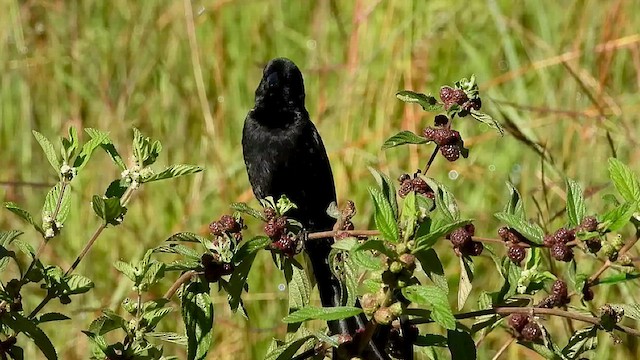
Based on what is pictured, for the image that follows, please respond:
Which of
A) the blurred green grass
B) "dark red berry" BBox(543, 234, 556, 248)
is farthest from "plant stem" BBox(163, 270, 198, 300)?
the blurred green grass

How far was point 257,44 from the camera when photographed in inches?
125

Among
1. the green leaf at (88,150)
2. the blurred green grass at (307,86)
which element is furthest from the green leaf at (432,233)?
the blurred green grass at (307,86)

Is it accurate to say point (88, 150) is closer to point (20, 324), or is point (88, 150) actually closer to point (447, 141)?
point (20, 324)

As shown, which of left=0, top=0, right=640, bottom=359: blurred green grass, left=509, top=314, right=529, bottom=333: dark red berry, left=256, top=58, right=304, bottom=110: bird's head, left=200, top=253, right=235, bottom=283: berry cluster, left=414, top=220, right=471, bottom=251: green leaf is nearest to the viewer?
left=414, top=220, right=471, bottom=251: green leaf

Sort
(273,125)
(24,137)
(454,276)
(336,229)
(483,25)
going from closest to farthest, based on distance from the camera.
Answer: (336,229)
(273,125)
(454,276)
(24,137)
(483,25)

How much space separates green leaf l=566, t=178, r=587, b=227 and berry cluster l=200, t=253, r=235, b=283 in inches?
13.4

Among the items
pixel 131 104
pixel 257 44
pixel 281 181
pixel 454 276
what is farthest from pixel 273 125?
pixel 257 44

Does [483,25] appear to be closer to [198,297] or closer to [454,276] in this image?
[454,276]

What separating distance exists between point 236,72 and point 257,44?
0.17 m

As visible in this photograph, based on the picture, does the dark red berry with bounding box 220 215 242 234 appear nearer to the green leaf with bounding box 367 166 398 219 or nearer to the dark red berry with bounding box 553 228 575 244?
the green leaf with bounding box 367 166 398 219

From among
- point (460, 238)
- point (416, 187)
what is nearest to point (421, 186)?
point (416, 187)

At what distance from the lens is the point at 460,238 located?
0.94 meters

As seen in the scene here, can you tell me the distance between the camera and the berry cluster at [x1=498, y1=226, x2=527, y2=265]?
97 cm

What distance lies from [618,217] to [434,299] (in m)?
0.20
